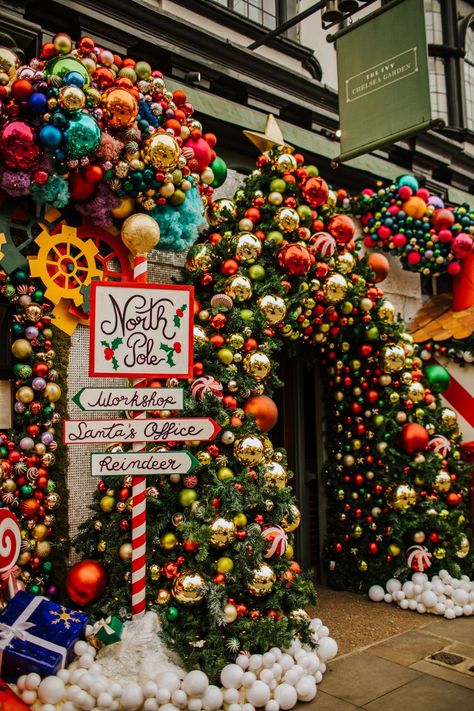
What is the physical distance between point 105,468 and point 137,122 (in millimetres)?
2557

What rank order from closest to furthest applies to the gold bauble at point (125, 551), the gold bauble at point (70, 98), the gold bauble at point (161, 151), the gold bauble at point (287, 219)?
the gold bauble at point (70, 98) → the gold bauble at point (125, 551) → the gold bauble at point (161, 151) → the gold bauble at point (287, 219)

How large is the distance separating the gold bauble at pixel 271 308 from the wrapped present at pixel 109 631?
244 cm

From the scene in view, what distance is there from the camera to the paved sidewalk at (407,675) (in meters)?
3.94

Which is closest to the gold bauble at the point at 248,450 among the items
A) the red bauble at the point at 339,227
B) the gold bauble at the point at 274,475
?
the gold bauble at the point at 274,475

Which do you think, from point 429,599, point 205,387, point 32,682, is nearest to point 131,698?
point 32,682

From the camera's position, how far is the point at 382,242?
7.42 metres

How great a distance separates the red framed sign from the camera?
3793mm

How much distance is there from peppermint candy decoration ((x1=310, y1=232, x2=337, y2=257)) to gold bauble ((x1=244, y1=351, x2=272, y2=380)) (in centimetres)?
127

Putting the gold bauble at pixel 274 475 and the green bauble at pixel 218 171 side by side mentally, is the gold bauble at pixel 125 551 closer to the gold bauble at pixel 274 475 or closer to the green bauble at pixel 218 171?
the gold bauble at pixel 274 475

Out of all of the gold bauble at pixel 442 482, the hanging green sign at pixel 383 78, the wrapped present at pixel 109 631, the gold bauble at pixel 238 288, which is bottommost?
the wrapped present at pixel 109 631

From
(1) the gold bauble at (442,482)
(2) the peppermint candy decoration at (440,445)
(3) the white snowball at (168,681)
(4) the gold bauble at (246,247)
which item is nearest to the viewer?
(3) the white snowball at (168,681)

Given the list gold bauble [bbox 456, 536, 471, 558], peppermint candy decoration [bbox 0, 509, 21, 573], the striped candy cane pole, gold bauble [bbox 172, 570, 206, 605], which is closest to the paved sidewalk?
gold bauble [bbox 456, 536, 471, 558]

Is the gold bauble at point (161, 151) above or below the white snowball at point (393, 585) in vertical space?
above

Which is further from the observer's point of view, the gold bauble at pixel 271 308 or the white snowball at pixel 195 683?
the gold bauble at pixel 271 308
